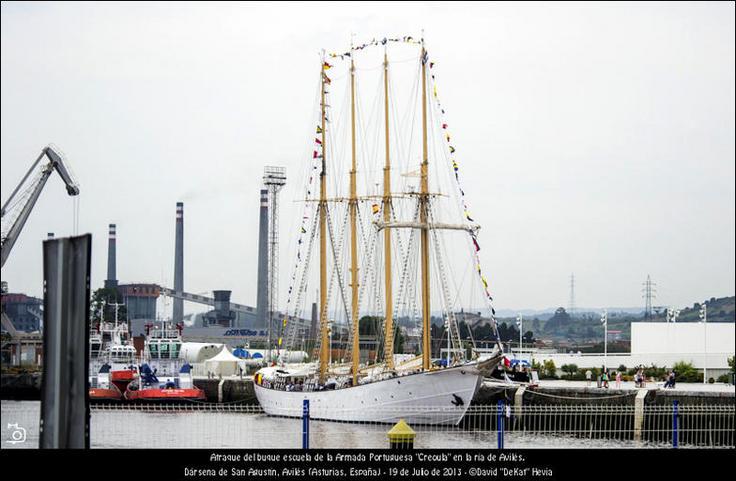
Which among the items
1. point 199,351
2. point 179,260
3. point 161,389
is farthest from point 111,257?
point 161,389

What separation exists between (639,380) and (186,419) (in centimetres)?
2249

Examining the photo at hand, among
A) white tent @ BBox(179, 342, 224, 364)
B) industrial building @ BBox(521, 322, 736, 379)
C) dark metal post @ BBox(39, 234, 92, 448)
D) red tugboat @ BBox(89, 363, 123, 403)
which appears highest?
dark metal post @ BBox(39, 234, 92, 448)

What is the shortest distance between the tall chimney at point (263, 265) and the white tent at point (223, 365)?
41.9 meters

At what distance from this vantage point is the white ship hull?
176ft

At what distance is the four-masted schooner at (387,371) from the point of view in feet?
177

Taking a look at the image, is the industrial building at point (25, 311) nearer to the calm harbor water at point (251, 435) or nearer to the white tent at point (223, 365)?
the white tent at point (223, 365)

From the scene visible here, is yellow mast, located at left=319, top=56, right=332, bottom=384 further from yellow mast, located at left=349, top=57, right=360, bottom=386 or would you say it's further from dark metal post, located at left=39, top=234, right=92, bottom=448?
dark metal post, located at left=39, top=234, right=92, bottom=448

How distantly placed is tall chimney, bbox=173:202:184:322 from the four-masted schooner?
84.0m

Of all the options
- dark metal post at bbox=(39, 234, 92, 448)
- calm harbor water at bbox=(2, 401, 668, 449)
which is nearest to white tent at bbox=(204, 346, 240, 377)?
calm harbor water at bbox=(2, 401, 668, 449)

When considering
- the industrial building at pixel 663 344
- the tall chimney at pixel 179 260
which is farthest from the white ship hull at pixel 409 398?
the tall chimney at pixel 179 260

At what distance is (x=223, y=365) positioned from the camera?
91250 mm

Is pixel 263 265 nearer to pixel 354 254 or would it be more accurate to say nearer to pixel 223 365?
pixel 223 365
